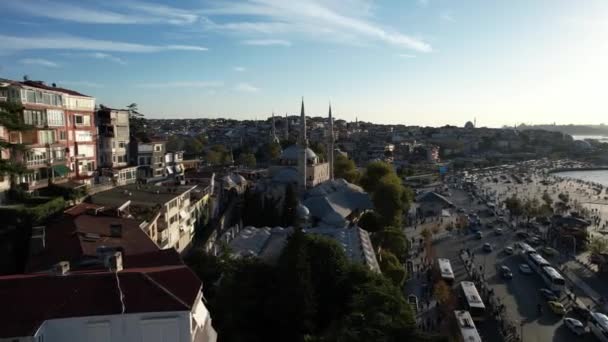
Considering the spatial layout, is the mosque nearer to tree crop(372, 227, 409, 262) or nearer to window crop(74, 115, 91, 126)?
tree crop(372, 227, 409, 262)

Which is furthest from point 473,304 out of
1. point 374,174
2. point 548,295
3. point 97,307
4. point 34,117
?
→ point 374,174

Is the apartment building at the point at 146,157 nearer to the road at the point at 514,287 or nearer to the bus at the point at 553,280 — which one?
the road at the point at 514,287

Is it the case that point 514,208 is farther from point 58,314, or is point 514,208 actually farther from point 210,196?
point 58,314

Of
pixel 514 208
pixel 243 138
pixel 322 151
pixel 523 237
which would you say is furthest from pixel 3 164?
pixel 243 138

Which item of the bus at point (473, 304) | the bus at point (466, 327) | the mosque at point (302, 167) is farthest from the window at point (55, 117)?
the mosque at point (302, 167)

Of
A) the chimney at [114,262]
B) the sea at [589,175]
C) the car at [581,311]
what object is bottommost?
the sea at [589,175]

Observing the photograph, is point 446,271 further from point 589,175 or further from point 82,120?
point 589,175
